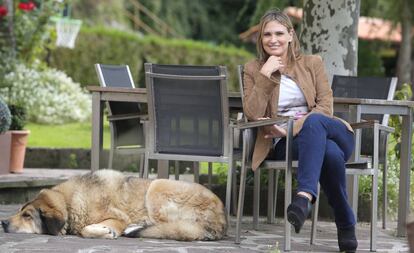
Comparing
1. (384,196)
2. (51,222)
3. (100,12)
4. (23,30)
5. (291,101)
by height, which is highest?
(100,12)

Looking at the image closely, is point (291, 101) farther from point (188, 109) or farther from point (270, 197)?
point (270, 197)

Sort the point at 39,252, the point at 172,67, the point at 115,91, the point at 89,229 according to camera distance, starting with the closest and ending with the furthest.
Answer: the point at 39,252 → the point at 89,229 → the point at 172,67 → the point at 115,91

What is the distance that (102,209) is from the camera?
19.5 ft

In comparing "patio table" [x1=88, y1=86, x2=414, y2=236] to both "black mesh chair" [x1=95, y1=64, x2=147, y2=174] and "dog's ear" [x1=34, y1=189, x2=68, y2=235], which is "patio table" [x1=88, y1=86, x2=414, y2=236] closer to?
"black mesh chair" [x1=95, y1=64, x2=147, y2=174]

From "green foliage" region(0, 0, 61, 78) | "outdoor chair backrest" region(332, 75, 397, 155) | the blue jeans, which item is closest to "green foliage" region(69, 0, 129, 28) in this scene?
"green foliage" region(0, 0, 61, 78)

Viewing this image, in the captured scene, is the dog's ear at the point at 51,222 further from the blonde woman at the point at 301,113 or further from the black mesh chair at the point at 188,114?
the blonde woman at the point at 301,113

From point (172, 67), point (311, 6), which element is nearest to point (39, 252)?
point (172, 67)

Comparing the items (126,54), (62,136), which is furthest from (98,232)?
(126,54)

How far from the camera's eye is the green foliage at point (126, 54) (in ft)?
61.2

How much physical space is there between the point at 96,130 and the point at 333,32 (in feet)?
7.66

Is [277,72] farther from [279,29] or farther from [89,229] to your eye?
[89,229]

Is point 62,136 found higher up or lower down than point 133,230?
higher up

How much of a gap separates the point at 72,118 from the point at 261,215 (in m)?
7.99

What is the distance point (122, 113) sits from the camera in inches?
313
